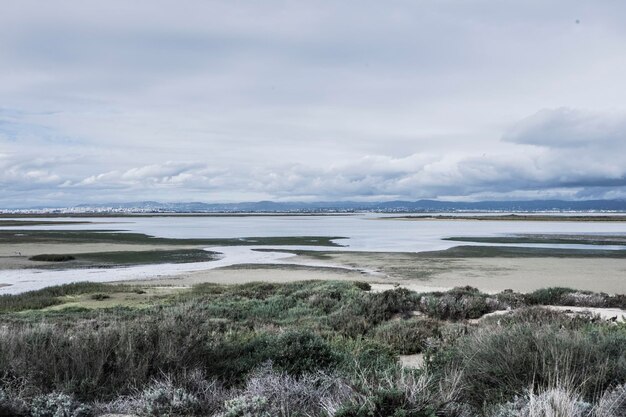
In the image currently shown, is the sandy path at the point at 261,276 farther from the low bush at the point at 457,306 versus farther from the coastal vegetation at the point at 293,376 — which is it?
the coastal vegetation at the point at 293,376

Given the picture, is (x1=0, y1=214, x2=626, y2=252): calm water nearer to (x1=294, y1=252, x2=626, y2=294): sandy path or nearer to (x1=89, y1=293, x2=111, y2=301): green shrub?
(x1=294, y1=252, x2=626, y2=294): sandy path

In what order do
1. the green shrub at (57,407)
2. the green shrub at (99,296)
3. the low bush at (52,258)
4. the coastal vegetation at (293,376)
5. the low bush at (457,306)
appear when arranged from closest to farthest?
the coastal vegetation at (293,376) → the green shrub at (57,407) → the low bush at (457,306) → the green shrub at (99,296) → the low bush at (52,258)

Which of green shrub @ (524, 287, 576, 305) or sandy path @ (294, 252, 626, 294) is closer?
green shrub @ (524, 287, 576, 305)

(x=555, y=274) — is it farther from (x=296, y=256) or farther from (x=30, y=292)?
(x=30, y=292)

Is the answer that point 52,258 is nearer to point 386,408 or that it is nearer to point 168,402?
point 168,402

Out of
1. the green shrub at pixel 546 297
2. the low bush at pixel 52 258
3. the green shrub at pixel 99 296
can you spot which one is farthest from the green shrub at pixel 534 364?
the low bush at pixel 52 258

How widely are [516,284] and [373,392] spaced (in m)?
23.4

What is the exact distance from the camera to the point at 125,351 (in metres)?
6.48

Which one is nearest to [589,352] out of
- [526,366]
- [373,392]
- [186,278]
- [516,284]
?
[526,366]

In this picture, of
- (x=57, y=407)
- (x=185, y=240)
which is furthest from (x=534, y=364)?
(x=185, y=240)

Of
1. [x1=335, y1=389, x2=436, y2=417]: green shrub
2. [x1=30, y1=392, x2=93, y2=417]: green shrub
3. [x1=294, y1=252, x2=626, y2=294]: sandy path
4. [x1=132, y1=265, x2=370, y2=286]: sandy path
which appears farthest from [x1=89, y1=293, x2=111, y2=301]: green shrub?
[x1=335, y1=389, x2=436, y2=417]: green shrub

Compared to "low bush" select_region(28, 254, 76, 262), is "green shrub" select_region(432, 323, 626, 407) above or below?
above

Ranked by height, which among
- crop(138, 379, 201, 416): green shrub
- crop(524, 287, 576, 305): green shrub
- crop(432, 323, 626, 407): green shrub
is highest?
crop(432, 323, 626, 407): green shrub

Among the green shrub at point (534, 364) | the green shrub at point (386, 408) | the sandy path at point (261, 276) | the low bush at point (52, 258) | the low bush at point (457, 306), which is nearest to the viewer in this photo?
the green shrub at point (386, 408)
